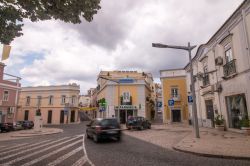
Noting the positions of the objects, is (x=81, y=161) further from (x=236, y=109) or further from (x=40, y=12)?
(x=236, y=109)

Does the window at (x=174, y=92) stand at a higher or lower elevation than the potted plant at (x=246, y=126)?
higher

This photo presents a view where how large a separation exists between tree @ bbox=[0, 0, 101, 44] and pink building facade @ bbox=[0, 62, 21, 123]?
28.6 m

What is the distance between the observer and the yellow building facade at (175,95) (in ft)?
111

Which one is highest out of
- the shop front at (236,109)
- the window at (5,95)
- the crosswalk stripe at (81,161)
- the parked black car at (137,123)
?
the window at (5,95)

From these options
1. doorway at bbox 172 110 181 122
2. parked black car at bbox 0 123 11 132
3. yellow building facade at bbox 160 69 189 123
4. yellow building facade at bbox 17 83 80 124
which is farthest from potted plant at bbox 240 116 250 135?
yellow building facade at bbox 17 83 80 124

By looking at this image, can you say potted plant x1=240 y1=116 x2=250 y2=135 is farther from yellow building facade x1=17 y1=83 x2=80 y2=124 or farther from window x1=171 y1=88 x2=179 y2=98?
yellow building facade x1=17 y1=83 x2=80 y2=124

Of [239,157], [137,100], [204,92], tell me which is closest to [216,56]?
[204,92]

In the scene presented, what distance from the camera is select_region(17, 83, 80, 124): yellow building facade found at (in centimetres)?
4766

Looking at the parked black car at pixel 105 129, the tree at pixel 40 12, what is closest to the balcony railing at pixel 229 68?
the parked black car at pixel 105 129

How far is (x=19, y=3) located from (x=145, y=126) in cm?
1960

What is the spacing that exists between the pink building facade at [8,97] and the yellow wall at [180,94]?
25951mm

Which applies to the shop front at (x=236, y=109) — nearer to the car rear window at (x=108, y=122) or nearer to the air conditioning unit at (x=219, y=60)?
the air conditioning unit at (x=219, y=60)

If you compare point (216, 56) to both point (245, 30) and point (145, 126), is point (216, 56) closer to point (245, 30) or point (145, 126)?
point (245, 30)

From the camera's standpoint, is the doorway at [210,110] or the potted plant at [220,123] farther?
the doorway at [210,110]
